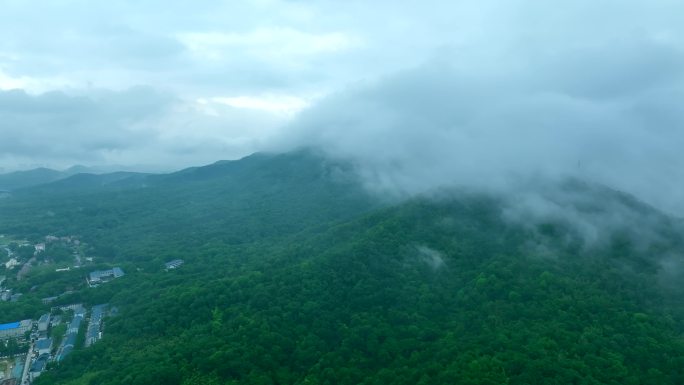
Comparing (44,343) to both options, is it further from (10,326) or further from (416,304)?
(416,304)

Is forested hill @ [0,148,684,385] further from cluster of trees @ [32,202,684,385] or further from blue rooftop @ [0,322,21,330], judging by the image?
blue rooftop @ [0,322,21,330]

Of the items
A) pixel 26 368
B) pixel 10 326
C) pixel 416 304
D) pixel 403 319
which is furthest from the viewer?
pixel 10 326

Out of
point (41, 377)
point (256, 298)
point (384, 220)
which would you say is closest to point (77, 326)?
point (41, 377)

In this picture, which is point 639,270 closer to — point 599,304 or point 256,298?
point 599,304

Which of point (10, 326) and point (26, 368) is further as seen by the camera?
point (10, 326)

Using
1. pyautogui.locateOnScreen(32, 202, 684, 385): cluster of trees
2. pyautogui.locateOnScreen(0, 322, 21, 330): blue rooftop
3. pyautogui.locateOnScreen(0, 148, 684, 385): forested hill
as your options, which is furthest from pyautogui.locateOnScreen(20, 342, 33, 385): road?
pyautogui.locateOnScreen(0, 322, 21, 330): blue rooftop

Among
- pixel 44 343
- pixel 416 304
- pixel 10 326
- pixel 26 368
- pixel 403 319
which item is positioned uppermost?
pixel 416 304

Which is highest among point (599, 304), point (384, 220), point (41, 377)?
point (384, 220)

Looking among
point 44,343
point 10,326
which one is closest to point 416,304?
point 44,343
